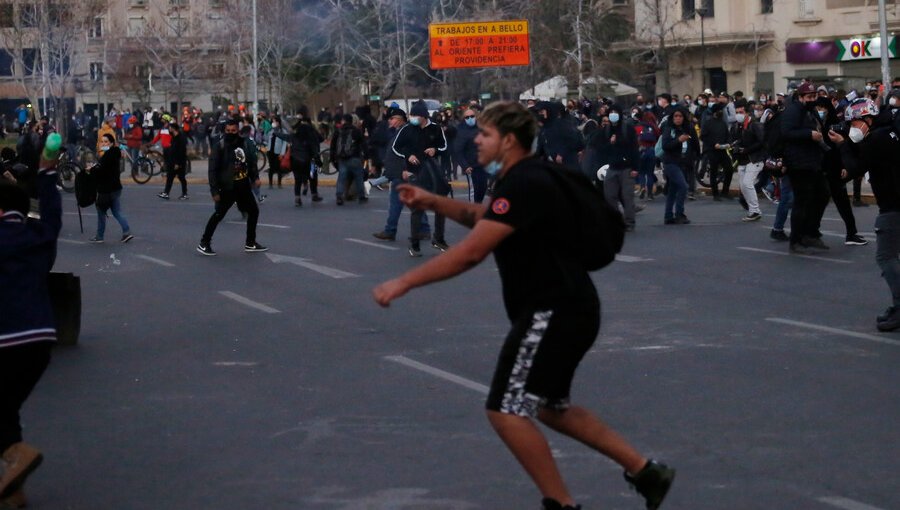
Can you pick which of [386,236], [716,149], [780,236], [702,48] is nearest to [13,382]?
[780,236]

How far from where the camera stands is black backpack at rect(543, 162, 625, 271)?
5434 millimetres

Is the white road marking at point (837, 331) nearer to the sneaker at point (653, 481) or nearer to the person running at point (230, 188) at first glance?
the sneaker at point (653, 481)

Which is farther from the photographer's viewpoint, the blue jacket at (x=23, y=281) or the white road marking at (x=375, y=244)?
the white road marking at (x=375, y=244)

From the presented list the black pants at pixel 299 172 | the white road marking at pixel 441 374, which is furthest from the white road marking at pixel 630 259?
the black pants at pixel 299 172

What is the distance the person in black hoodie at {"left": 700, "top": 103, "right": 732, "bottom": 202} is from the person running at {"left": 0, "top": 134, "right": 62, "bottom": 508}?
19.2m

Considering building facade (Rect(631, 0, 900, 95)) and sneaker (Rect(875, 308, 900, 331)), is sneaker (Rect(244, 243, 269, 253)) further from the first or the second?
building facade (Rect(631, 0, 900, 95))

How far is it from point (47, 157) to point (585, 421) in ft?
14.1

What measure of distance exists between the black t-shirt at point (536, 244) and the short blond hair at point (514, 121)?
0.09m

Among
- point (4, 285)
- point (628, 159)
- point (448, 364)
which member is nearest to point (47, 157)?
point (4, 285)

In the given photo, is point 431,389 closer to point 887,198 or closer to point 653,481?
point 653,481

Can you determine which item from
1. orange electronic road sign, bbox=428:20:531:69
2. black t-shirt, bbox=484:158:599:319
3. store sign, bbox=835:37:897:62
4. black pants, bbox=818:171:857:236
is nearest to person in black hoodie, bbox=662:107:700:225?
black pants, bbox=818:171:857:236

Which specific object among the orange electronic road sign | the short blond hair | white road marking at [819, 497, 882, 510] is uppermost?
the orange electronic road sign

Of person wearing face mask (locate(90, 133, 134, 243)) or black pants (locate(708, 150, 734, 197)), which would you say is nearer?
person wearing face mask (locate(90, 133, 134, 243))

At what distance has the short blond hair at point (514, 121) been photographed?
5.49 m
